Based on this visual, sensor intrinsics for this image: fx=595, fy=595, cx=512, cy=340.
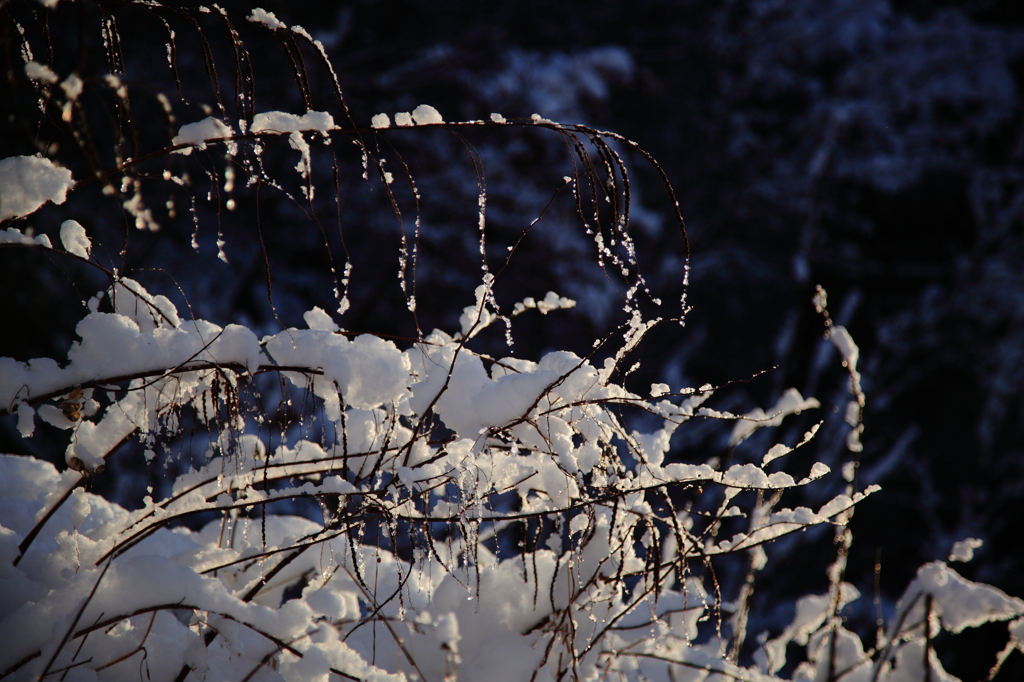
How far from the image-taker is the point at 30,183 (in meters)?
0.54

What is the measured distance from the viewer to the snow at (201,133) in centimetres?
54

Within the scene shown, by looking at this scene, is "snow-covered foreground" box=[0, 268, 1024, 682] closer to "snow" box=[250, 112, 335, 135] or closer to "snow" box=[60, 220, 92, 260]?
"snow" box=[60, 220, 92, 260]

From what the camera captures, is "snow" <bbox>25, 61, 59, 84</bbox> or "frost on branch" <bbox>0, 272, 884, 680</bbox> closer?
"snow" <bbox>25, 61, 59, 84</bbox>

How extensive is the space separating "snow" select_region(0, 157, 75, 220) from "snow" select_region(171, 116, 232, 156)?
11 cm

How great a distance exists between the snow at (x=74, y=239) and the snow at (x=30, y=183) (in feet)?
0.37

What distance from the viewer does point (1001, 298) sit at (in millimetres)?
3834

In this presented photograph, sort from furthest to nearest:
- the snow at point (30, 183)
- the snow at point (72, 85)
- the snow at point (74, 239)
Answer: the snow at point (74, 239) → the snow at point (30, 183) → the snow at point (72, 85)

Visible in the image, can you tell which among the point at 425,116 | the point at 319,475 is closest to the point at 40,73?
the point at 425,116

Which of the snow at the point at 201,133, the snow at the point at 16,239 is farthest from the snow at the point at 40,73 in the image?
the snow at the point at 16,239

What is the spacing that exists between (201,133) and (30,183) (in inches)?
6.2

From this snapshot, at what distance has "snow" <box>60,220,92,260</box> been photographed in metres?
0.65

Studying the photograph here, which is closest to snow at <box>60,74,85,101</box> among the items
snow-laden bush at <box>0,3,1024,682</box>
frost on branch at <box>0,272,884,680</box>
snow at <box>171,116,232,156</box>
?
snow-laden bush at <box>0,3,1024,682</box>

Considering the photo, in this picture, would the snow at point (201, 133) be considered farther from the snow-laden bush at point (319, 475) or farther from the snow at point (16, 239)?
the snow at point (16, 239)

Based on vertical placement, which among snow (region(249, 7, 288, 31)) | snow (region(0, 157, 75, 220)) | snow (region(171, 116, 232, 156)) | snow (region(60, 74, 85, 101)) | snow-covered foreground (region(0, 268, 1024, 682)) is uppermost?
Result: snow (region(249, 7, 288, 31))
